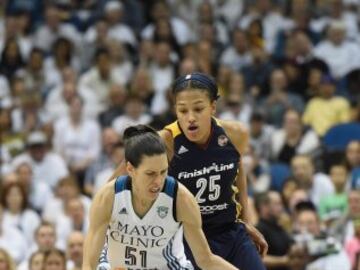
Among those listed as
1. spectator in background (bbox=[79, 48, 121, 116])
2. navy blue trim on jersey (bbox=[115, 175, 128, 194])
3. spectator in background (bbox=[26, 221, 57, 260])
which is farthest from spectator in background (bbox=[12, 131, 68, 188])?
navy blue trim on jersey (bbox=[115, 175, 128, 194])

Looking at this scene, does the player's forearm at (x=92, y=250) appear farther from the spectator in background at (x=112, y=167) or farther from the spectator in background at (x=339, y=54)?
the spectator in background at (x=339, y=54)

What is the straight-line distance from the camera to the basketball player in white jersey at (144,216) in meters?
6.24

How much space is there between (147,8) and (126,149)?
10354mm

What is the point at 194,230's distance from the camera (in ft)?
21.0

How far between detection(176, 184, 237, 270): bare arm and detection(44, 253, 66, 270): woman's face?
11.3 ft

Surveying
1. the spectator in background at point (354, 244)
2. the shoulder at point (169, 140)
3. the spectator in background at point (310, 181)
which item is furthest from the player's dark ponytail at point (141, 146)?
the spectator in background at point (310, 181)

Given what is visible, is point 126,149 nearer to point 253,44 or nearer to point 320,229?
point 320,229

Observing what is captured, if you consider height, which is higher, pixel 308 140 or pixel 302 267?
pixel 308 140

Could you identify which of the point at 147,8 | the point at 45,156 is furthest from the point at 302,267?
the point at 147,8

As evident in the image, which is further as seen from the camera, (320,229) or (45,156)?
(45,156)

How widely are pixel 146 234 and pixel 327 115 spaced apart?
7438mm

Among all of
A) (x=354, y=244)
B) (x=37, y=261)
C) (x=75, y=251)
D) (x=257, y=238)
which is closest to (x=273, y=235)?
(x=354, y=244)

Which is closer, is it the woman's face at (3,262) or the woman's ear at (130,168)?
the woman's ear at (130,168)

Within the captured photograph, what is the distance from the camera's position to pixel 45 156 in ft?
43.2
